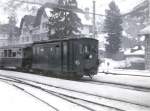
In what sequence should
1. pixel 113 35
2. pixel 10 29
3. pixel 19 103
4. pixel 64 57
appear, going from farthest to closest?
pixel 10 29
pixel 113 35
pixel 64 57
pixel 19 103

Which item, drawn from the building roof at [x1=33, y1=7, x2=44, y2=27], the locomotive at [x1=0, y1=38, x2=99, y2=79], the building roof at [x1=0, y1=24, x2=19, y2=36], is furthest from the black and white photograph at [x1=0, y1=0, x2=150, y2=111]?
the building roof at [x1=0, y1=24, x2=19, y2=36]

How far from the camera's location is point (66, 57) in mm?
19938

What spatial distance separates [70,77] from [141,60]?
1917 centimetres

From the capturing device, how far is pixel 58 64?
20828 mm

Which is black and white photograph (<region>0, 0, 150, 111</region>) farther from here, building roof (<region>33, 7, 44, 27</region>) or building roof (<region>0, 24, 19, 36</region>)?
building roof (<region>0, 24, 19, 36</region>)

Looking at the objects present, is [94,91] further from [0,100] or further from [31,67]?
[31,67]

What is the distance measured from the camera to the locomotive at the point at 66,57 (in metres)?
19.4

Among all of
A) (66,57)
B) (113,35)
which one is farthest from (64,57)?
(113,35)

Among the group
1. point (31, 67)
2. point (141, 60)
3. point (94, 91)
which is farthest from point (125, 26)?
point (94, 91)

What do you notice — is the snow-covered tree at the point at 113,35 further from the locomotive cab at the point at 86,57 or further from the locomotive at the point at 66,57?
the locomotive cab at the point at 86,57

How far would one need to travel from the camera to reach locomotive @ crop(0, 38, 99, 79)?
1944cm

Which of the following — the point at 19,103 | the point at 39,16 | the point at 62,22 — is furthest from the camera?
the point at 39,16

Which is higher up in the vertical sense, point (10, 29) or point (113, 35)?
point (10, 29)

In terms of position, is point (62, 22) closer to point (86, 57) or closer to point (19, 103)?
point (86, 57)
